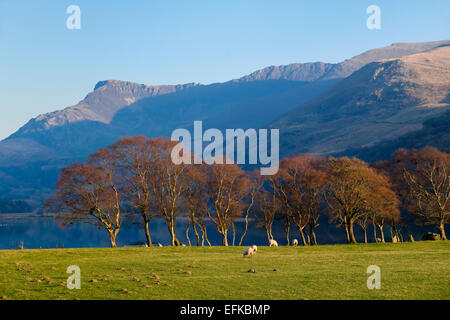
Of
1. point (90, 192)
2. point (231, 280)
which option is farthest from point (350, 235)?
point (231, 280)

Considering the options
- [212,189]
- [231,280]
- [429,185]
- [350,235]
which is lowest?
[350,235]

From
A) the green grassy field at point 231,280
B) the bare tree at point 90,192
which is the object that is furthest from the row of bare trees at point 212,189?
the green grassy field at point 231,280

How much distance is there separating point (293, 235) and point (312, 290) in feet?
393

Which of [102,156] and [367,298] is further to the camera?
[102,156]

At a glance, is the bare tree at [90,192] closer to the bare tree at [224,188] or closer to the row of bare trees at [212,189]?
the row of bare trees at [212,189]

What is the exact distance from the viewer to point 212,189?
271 feet

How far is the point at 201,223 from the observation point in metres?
83.9

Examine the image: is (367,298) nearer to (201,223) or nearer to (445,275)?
(445,275)

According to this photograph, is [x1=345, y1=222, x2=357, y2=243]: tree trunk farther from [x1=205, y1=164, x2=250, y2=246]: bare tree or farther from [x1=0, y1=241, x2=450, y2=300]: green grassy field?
[x1=0, y1=241, x2=450, y2=300]: green grassy field

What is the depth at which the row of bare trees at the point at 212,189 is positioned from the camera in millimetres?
71312

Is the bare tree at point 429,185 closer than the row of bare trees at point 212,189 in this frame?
No

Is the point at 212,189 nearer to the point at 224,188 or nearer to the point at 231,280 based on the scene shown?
the point at 224,188

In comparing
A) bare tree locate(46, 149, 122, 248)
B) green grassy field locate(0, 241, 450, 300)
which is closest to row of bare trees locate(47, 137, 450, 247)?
bare tree locate(46, 149, 122, 248)
